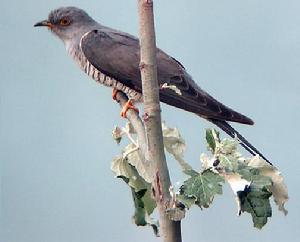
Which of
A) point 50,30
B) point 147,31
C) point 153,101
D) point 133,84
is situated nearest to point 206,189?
point 153,101

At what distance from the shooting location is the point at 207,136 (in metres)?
1.44

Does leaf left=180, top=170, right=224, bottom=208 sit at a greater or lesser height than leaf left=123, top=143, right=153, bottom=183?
lesser

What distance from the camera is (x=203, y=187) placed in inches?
52.1

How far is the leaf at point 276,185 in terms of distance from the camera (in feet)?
4.91

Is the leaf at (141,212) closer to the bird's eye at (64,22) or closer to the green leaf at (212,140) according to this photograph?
the green leaf at (212,140)

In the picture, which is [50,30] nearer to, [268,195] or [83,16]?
[83,16]

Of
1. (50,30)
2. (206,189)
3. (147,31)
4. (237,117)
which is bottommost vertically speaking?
(206,189)

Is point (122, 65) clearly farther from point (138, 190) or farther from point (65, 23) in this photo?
point (138, 190)

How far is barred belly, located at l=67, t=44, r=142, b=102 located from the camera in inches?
126

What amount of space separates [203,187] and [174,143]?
1.06ft

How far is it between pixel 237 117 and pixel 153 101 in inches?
52.1

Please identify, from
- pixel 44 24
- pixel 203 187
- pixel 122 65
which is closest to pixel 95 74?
pixel 122 65

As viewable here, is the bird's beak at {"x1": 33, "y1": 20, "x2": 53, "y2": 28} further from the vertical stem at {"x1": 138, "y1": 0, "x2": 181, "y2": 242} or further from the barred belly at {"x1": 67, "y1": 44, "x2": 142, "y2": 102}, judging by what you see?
the vertical stem at {"x1": 138, "y1": 0, "x2": 181, "y2": 242}

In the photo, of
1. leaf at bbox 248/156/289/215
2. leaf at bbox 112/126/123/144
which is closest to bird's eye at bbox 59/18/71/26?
leaf at bbox 112/126/123/144
